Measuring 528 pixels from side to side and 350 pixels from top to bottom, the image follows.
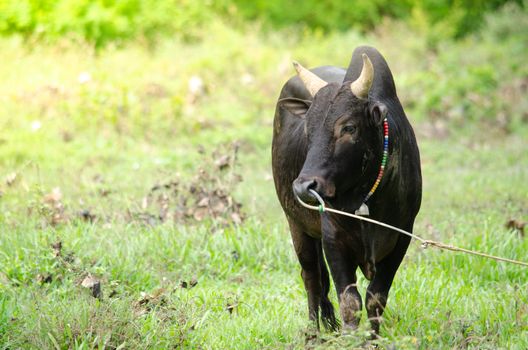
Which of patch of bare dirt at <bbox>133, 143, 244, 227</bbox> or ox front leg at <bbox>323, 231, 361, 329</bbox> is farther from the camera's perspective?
patch of bare dirt at <bbox>133, 143, 244, 227</bbox>

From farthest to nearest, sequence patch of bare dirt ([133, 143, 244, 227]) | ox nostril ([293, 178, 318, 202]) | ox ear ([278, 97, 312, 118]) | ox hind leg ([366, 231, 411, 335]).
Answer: patch of bare dirt ([133, 143, 244, 227])
ox ear ([278, 97, 312, 118])
ox hind leg ([366, 231, 411, 335])
ox nostril ([293, 178, 318, 202])

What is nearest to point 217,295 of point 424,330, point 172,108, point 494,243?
point 424,330

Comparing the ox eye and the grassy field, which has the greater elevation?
the ox eye

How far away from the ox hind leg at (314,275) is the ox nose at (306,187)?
1224 millimetres

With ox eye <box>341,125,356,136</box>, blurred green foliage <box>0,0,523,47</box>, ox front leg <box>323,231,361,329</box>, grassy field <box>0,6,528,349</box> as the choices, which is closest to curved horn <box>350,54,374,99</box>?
ox eye <box>341,125,356,136</box>

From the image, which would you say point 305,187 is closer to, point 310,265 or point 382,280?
point 382,280

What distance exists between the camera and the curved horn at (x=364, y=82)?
13.5ft

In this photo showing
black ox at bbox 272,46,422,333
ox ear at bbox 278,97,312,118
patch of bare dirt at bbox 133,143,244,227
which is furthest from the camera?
patch of bare dirt at bbox 133,143,244,227

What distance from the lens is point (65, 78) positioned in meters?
13.3

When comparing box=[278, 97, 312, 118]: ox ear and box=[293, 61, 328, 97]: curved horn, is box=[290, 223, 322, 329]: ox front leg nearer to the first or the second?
box=[278, 97, 312, 118]: ox ear

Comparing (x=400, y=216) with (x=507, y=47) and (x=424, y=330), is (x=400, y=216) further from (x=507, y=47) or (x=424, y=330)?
(x=507, y=47)

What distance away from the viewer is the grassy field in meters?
4.54

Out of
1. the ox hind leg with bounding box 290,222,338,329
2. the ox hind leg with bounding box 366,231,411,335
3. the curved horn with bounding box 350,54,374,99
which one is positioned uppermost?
the curved horn with bounding box 350,54,374,99

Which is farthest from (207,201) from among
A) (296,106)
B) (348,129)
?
(348,129)
